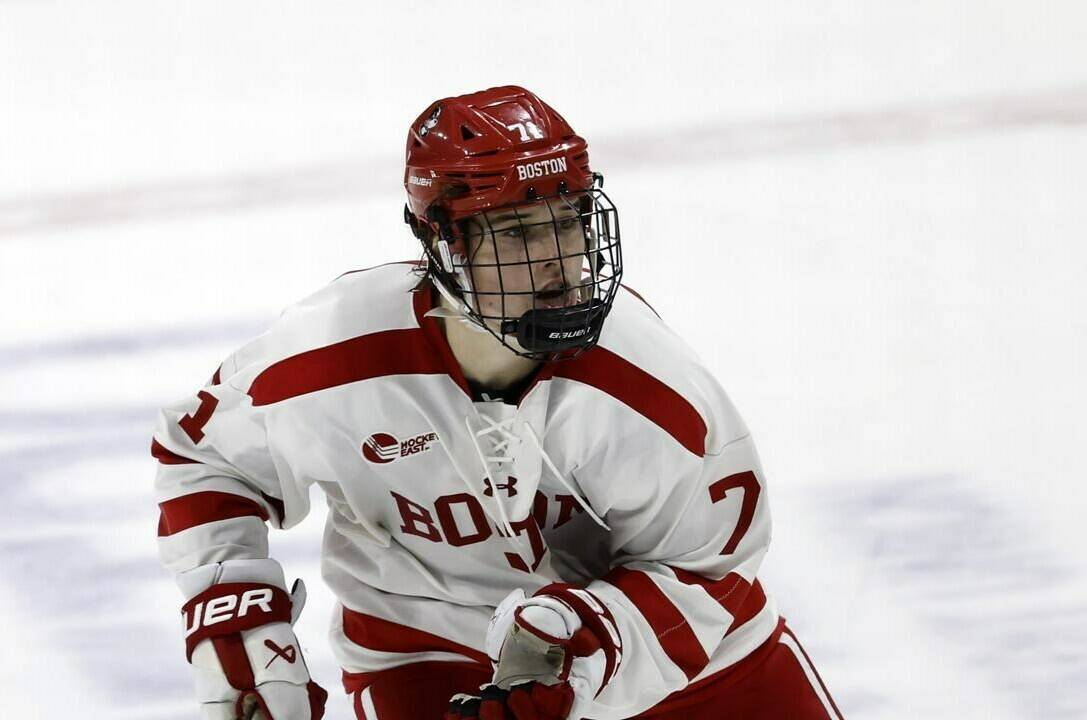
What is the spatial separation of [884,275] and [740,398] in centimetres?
82

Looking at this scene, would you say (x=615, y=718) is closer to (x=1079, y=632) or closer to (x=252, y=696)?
(x=252, y=696)

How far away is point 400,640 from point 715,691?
51 centimetres

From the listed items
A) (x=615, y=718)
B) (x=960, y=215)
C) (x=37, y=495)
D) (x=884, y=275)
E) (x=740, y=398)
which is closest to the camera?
(x=615, y=718)

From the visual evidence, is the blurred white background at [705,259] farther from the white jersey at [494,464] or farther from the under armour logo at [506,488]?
the under armour logo at [506,488]

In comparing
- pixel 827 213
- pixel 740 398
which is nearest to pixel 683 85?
pixel 827 213

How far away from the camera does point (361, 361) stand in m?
2.37

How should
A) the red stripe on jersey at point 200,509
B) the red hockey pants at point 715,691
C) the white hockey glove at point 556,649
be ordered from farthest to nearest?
the red hockey pants at point 715,691 → the red stripe on jersey at point 200,509 → the white hockey glove at point 556,649

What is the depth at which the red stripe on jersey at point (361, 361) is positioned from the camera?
237 centimetres

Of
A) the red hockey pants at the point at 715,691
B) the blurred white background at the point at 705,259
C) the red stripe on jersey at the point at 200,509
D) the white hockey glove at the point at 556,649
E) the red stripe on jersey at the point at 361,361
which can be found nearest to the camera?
the white hockey glove at the point at 556,649

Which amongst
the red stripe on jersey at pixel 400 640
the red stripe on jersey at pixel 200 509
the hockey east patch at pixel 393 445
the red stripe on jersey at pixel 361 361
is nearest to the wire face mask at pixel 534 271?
the red stripe on jersey at pixel 361 361

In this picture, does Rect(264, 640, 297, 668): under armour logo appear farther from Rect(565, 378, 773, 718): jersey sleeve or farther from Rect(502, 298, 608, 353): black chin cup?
Rect(502, 298, 608, 353): black chin cup

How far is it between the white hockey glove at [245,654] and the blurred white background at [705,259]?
707 mm

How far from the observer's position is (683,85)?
5898 millimetres

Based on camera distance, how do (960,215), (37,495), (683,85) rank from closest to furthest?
1. (37,495)
2. (960,215)
3. (683,85)
